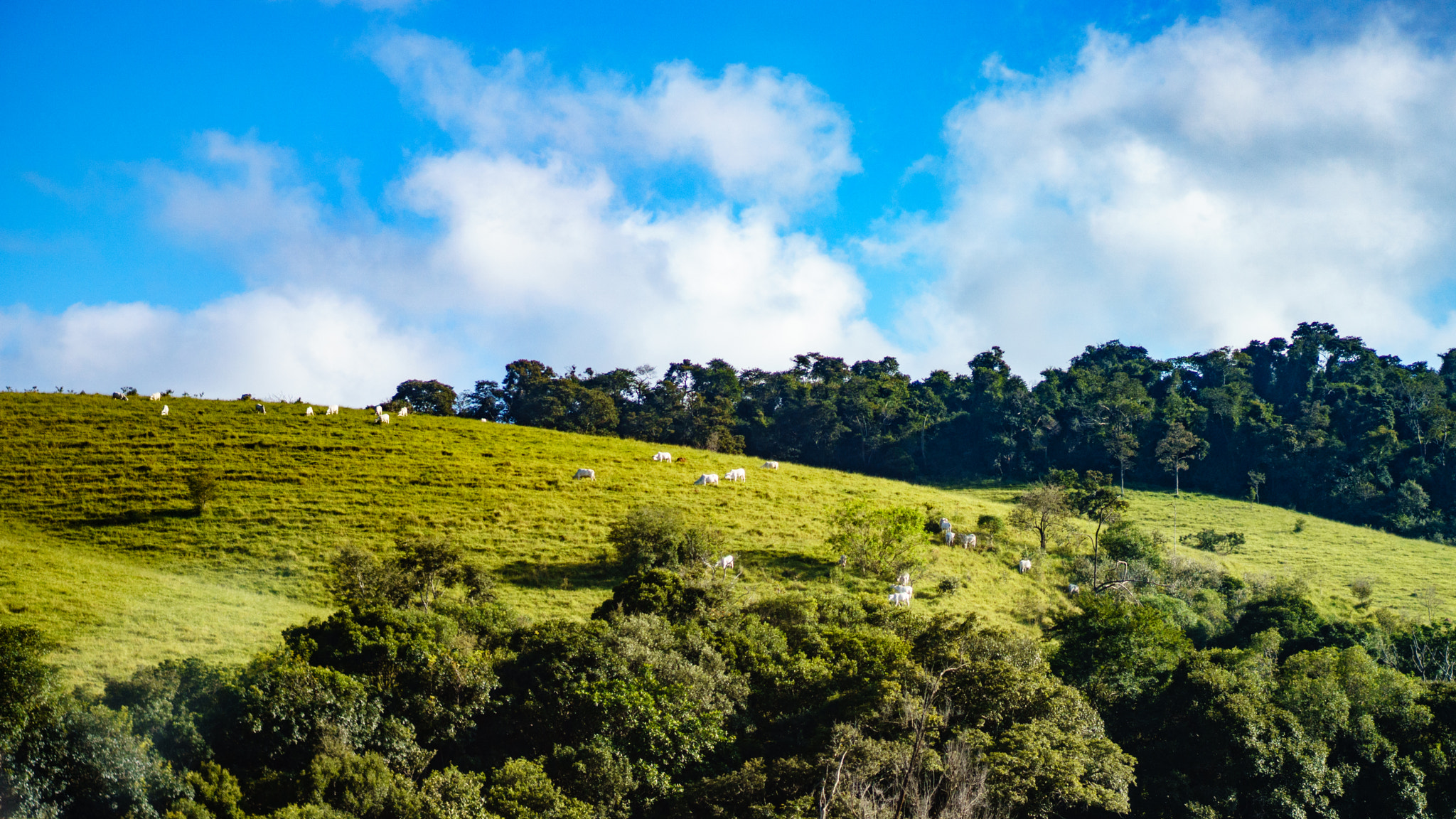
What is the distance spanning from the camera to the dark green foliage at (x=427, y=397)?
94.9 meters

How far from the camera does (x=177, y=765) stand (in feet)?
Answer: 65.4

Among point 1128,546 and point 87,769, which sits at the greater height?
point 1128,546

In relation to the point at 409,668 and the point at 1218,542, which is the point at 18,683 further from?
the point at 1218,542

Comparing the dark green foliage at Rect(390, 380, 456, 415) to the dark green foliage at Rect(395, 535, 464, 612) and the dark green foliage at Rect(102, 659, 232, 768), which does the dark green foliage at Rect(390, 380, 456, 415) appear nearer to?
the dark green foliage at Rect(395, 535, 464, 612)

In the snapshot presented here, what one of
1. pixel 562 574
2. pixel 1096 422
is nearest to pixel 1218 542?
pixel 1096 422

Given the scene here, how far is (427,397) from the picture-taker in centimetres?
9575

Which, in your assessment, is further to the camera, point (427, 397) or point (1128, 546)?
point (427, 397)

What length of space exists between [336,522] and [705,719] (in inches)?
1103

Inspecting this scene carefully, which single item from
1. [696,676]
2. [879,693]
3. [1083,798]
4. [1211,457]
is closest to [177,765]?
[696,676]

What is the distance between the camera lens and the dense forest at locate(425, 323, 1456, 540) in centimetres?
8769

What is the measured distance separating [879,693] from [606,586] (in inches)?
680

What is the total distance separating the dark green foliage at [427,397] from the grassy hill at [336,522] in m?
26.8

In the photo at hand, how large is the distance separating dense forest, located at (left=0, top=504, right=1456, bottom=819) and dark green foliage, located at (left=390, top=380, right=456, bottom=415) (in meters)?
63.2

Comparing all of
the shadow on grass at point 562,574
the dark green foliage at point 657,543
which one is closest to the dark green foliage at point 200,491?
the shadow on grass at point 562,574
